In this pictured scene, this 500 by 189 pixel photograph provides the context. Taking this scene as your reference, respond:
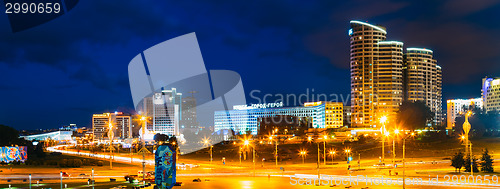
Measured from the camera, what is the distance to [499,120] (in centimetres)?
12875

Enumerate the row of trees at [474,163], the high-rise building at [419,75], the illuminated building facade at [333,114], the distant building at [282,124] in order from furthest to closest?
the illuminated building facade at [333,114]
the high-rise building at [419,75]
the distant building at [282,124]
the row of trees at [474,163]

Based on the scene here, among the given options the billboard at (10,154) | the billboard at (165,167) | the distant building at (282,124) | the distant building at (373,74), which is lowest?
the distant building at (282,124)

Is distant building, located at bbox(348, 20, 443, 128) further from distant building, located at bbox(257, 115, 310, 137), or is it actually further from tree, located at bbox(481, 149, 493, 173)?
tree, located at bbox(481, 149, 493, 173)

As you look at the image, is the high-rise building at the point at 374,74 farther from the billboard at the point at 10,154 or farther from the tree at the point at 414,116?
the billboard at the point at 10,154

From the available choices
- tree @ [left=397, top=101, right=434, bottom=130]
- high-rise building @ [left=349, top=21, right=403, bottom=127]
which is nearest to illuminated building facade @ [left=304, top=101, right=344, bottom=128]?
high-rise building @ [left=349, top=21, right=403, bottom=127]

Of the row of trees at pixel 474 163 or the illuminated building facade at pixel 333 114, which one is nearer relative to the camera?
the row of trees at pixel 474 163

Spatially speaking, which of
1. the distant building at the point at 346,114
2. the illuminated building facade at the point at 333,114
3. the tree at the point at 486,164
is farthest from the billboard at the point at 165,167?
the distant building at the point at 346,114

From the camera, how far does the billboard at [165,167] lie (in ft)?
103

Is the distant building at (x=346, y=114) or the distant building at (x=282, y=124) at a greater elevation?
the distant building at (x=346, y=114)

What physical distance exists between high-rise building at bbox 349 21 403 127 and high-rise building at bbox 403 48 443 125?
13003 millimetres

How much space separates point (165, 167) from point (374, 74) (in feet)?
493

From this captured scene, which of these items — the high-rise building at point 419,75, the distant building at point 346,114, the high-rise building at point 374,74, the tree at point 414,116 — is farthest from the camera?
the distant building at point 346,114

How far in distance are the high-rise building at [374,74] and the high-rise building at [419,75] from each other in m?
13.0

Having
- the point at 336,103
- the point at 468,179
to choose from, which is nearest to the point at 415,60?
the point at 336,103
